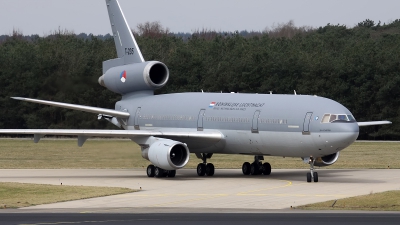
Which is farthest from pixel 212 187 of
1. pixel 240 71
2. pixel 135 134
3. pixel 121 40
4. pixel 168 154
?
pixel 240 71

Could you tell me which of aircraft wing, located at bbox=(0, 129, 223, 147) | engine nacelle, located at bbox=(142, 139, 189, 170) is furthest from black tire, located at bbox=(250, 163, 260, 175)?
engine nacelle, located at bbox=(142, 139, 189, 170)

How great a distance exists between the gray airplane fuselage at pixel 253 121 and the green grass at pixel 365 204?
20.5 ft

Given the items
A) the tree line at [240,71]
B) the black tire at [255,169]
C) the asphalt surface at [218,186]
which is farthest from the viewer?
the tree line at [240,71]

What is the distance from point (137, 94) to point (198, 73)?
36302 mm

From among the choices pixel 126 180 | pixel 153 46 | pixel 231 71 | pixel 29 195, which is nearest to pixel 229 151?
pixel 126 180

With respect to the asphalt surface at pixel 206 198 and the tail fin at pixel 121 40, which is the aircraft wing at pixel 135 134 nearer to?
the asphalt surface at pixel 206 198

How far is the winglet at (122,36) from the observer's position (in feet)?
140

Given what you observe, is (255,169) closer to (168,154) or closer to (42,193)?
(168,154)

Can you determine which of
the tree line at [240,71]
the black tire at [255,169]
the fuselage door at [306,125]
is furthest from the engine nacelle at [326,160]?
the tree line at [240,71]

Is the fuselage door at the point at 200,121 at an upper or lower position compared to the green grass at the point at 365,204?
upper

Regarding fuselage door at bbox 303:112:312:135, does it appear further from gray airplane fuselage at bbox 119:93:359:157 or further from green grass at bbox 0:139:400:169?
green grass at bbox 0:139:400:169

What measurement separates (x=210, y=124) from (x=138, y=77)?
5.74m

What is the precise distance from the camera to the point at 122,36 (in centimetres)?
4359

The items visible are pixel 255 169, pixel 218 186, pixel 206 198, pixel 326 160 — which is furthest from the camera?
pixel 255 169
